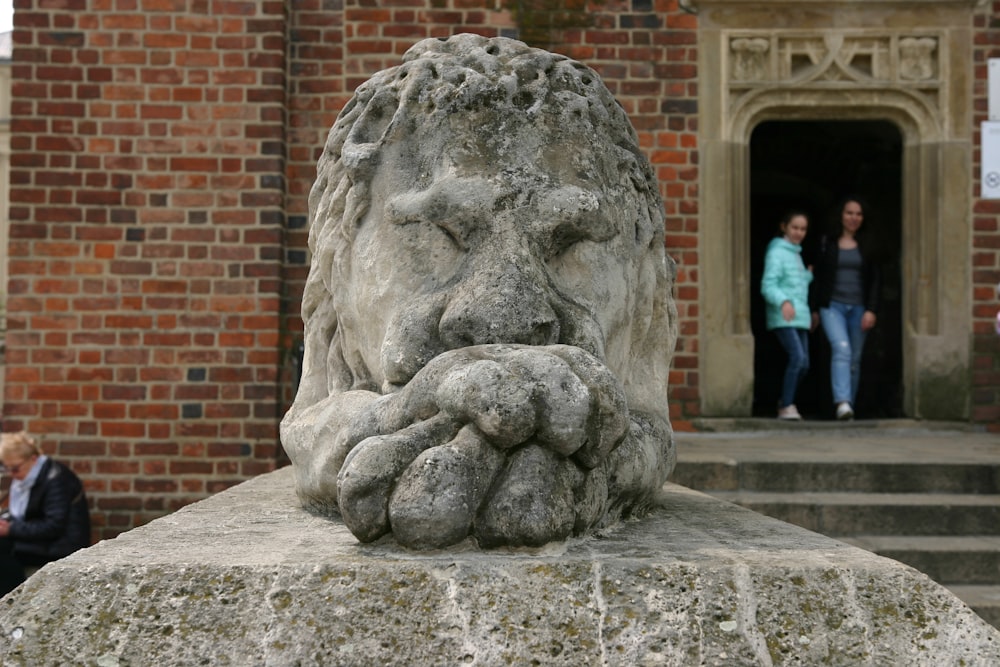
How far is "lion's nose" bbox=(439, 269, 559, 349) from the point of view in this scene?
2172 millimetres

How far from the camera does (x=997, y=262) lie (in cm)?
690

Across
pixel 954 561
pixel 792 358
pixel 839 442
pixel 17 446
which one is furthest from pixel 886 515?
pixel 17 446

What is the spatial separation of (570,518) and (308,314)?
119cm

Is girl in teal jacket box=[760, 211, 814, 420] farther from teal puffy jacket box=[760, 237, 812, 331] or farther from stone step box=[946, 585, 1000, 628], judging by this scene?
stone step box=[946, 585, 1000, 628]

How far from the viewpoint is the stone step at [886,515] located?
4.95m

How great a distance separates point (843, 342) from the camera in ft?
23.8

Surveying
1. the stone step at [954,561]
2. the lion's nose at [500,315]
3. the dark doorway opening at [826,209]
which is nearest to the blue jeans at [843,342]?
the dark doorway opening at [826,209]

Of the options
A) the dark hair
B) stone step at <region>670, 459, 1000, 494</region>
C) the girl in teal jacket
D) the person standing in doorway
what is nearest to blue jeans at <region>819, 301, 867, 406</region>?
the person standing in doorway

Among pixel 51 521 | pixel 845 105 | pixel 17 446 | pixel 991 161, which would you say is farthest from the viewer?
pixel 845 105

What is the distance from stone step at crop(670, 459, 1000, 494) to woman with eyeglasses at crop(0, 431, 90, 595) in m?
3.12

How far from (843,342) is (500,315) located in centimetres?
561

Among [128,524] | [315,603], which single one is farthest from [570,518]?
[128,524]

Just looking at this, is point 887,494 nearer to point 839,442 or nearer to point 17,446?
point 839,442

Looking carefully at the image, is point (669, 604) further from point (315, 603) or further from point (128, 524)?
point (128, 524)
